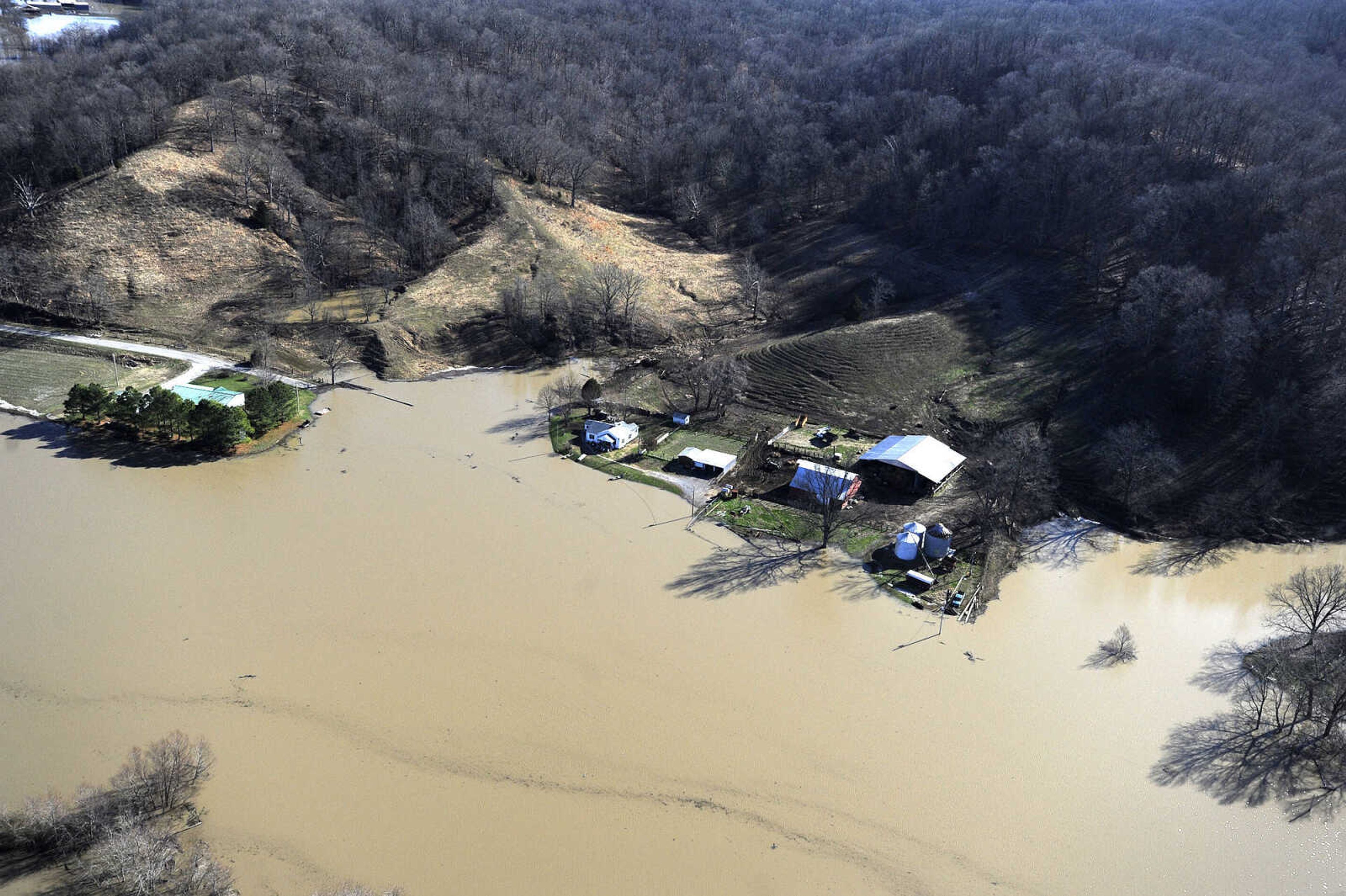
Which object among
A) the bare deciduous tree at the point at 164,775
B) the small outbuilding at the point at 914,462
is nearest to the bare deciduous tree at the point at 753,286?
the small outbuilding at the point at 914,462

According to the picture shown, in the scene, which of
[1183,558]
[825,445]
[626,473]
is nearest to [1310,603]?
[1183,558]

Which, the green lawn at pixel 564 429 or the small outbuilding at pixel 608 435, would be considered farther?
the green lawn at pixel 564 429

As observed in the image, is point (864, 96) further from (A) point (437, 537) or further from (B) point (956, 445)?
(A) point (437, 537)

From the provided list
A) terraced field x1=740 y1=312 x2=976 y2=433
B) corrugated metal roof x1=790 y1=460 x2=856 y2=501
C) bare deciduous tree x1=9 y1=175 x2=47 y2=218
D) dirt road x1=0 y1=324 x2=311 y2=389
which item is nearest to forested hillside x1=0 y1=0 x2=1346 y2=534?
bare deciduous tree x1=9 y1=175 x2=47 y2=218

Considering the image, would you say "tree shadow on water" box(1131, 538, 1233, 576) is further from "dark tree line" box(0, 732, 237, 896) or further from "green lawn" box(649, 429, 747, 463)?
"dark tree line" box(0, 732, 237, 896)

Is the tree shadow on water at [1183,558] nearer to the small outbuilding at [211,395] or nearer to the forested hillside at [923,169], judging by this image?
the forested hillside at [923,169]

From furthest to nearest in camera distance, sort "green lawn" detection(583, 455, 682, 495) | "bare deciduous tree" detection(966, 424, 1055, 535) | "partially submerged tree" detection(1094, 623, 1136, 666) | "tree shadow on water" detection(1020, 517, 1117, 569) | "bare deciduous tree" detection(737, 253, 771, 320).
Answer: "bare deciduous tree" detection(737, 253, 771, 320), "green lawn" detection(583, 455, 682, 495), "bare deciduous tree" detection(966, 424, 1055, 535), "tree shadow on water" detection(1020, 517, 1117, 569), "partially submerged tree" detection(1094, 623, 1136, 666)

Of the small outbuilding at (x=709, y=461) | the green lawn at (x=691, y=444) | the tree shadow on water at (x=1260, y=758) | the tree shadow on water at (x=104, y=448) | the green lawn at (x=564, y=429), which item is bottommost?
the tree shadow on water at (x=104, y=448)
